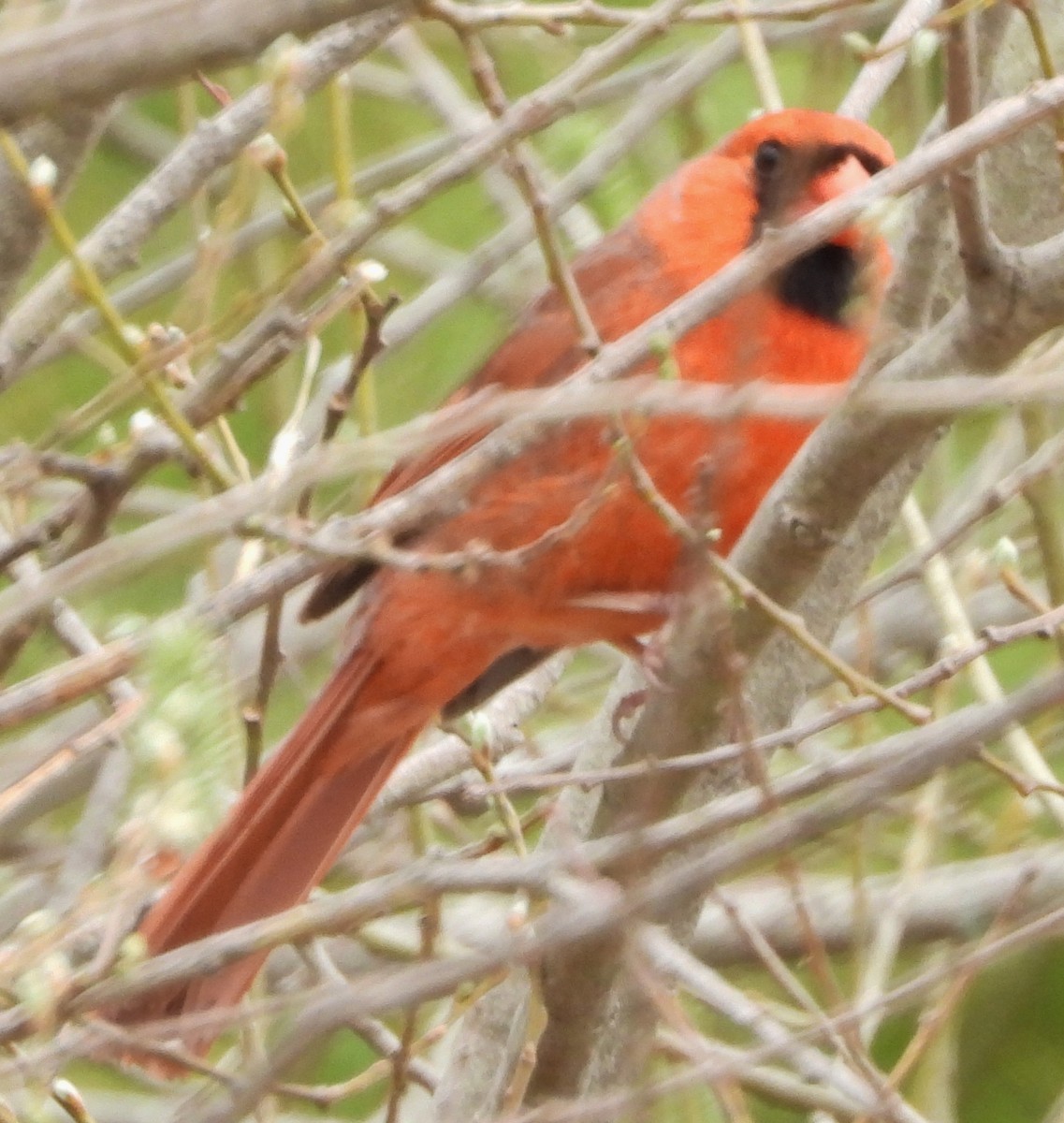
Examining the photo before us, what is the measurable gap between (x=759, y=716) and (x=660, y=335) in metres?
1.07

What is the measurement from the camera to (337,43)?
7.23 ft

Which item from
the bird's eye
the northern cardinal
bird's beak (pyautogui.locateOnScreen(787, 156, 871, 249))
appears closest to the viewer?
the northern cardinal

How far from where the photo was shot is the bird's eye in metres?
2.81

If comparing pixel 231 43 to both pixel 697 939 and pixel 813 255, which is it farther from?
pixel 697 939

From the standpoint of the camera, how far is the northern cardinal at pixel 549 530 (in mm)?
2445

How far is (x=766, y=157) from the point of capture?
2.83 m

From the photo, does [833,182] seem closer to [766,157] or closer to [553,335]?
[766,157]

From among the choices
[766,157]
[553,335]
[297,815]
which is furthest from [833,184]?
[297,815]

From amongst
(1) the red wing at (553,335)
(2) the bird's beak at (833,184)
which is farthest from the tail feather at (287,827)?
(2) the bird's beak at (833,184)

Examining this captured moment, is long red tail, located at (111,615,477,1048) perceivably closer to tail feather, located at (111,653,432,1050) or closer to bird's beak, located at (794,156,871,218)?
tail feather, located at (111,653,432,1050)

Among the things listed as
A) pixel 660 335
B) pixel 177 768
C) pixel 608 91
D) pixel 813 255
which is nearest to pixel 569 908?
pixel 177 768

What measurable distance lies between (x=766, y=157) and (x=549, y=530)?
72 cm

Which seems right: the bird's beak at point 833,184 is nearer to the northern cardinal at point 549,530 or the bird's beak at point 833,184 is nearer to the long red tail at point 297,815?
the northern cardinal at point 549,530

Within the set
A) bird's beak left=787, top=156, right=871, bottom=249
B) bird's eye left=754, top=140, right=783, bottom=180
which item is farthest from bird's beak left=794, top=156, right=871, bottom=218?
bird's eye left=754, top=140, right=783, bottom=180
